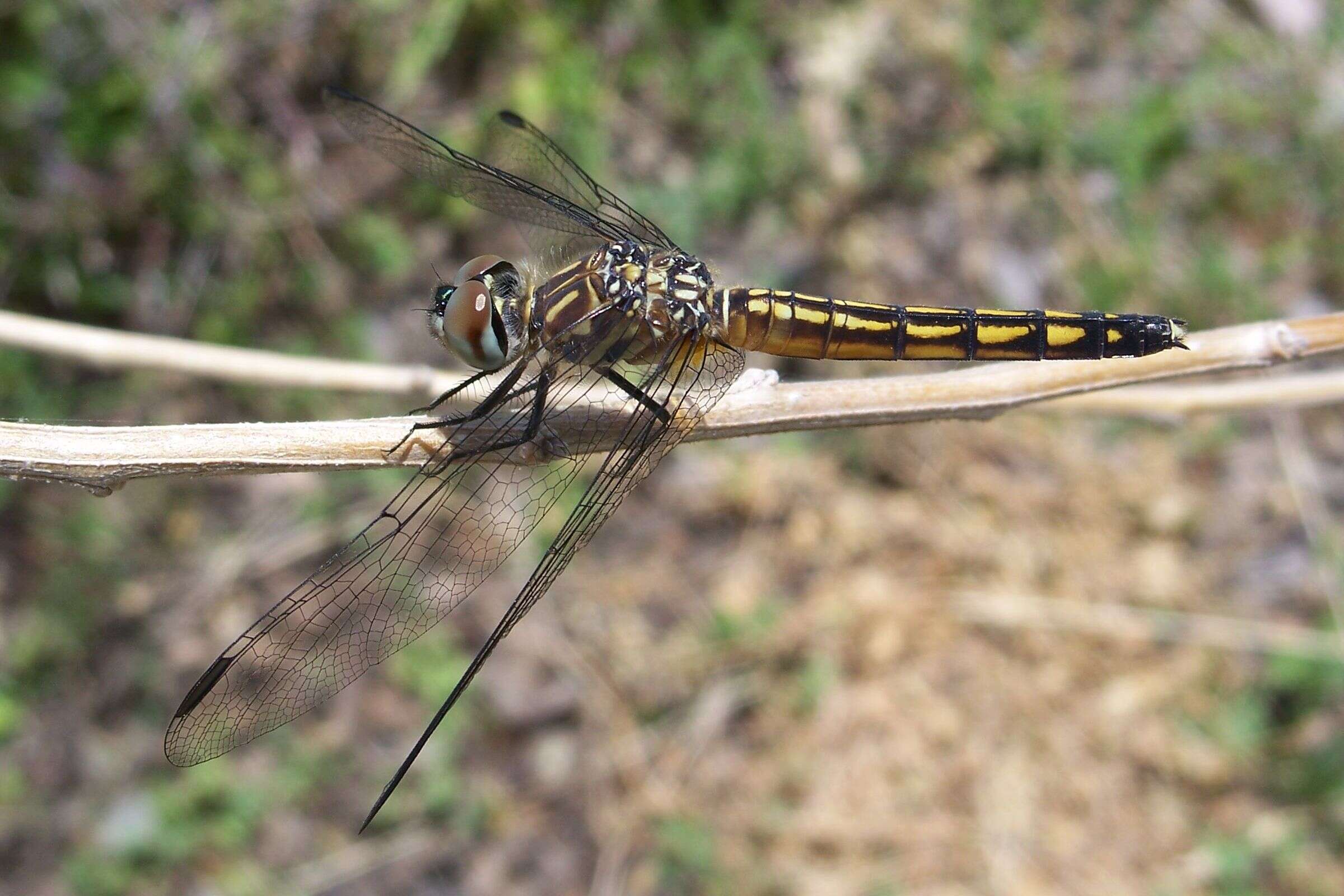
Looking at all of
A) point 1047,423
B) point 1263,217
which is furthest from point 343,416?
point 1263,217

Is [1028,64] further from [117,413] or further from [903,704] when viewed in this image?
[117,413]

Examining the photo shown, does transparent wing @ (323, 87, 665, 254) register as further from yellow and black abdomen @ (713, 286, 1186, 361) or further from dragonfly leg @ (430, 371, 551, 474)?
dragonfly leg @ (430, 371, 551, 474)

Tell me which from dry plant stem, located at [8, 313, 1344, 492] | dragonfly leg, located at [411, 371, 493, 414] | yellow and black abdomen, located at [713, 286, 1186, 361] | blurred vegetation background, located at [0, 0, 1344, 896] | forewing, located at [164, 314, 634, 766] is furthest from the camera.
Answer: blurred vegetation background, located at [0, 0, 1344, 896]

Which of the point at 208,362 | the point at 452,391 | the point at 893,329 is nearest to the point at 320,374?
the point at 208,362

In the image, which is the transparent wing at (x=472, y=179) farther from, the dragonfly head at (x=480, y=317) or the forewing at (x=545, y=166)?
the dragonfly head at (x=480, y=317)

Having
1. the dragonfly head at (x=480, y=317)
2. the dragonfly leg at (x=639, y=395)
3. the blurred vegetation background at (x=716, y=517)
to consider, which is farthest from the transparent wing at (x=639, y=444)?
the blurred vegetation background at (x=716, y=517)

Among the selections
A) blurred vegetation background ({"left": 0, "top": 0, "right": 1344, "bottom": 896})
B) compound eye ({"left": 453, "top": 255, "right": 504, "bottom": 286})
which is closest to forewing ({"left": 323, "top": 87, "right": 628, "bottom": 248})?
compound eye ({"left": 453, "top": 255, "right": 504, "bottom": 286})
